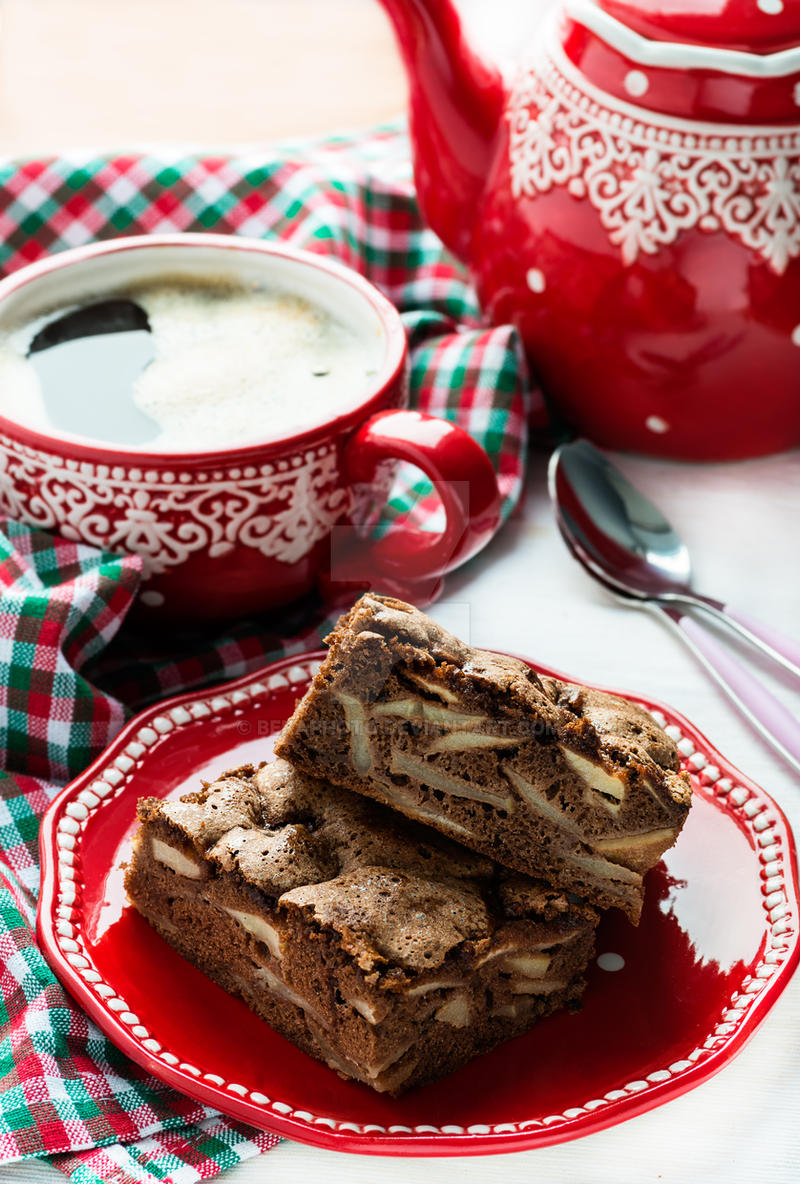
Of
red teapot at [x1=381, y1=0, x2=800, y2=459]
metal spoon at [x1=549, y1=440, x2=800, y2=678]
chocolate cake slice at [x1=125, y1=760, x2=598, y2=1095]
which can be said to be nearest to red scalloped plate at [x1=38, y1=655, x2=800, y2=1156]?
chocolate cake slice at [x1=125, y1=760, x2=598, y2=1095]

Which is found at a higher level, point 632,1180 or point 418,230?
point 418,230

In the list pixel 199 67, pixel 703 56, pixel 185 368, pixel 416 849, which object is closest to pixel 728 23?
pixel 703 56

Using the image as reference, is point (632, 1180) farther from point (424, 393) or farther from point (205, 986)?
point (424, 393)

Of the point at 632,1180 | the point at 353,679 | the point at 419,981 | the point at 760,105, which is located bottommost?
the point at 632,1180

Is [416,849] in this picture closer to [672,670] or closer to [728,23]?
[672,670]

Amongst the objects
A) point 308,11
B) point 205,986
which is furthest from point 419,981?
point 308,11

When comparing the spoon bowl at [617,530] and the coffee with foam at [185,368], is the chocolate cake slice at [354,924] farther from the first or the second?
the spoon bowl at [617,530]

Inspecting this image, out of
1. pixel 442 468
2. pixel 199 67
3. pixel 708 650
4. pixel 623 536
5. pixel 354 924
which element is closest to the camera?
pixel 354 924
